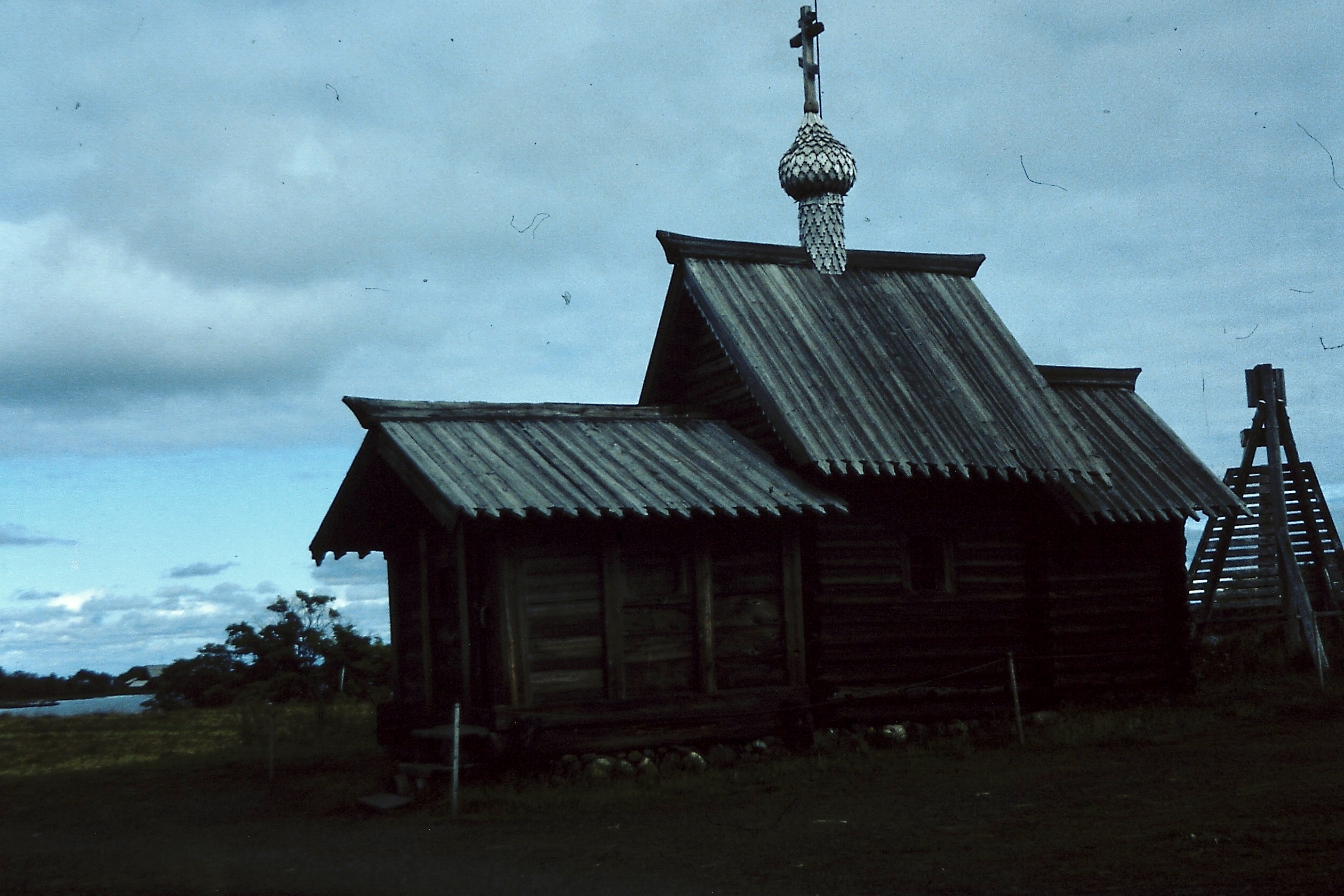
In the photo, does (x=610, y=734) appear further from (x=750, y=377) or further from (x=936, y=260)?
→ (x=936, y=260)

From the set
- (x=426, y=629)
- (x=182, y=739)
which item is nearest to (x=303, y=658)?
(x=182, y=739)

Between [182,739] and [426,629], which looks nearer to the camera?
[426,629]

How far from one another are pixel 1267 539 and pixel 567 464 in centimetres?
1394

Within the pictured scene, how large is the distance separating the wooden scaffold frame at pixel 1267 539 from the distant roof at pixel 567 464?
10.3 metres

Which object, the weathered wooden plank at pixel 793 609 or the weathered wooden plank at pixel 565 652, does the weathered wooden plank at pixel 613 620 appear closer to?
the weathered wooden plank at pixel 565 652

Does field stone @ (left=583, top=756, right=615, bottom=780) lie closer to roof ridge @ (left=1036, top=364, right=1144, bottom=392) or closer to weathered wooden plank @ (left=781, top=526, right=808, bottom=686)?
weathered wooden plank @ (left=781, top=526, right=808, bottom=686)

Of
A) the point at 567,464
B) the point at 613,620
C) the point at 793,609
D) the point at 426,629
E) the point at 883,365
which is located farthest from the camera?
the point at 883,365

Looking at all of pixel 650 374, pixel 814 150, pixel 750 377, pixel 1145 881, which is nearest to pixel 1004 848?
pixel 1145 881

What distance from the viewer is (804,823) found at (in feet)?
38.0

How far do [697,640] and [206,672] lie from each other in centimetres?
2024

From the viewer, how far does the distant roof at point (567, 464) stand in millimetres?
14320

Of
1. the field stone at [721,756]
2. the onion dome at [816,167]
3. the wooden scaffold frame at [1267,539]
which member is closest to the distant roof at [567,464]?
the field stone at [721,756]

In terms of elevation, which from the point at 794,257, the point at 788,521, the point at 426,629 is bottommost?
the point at 426,629

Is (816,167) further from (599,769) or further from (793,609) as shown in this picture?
(599,769)
